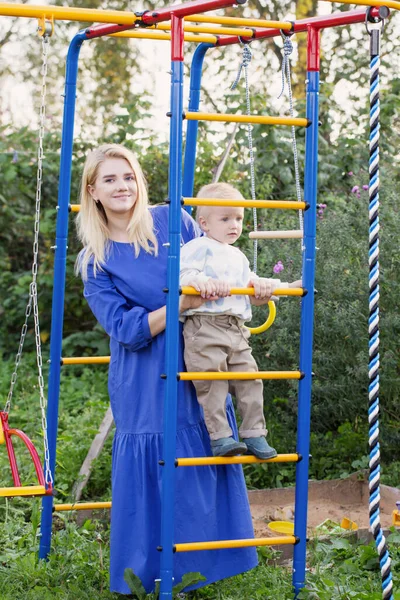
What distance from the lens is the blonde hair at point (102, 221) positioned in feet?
11.1

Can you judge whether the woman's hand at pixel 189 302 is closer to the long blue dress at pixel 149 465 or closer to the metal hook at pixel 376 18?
the long blue dress at pixel 149 465

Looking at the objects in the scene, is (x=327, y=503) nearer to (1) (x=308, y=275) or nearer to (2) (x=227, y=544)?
(2) (x=227, y=544)

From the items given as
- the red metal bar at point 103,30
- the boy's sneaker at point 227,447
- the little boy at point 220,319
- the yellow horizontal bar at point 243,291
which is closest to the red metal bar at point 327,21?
the red metal bar at point 103,30

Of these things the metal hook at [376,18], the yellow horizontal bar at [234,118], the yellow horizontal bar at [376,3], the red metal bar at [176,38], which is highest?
the yellow horizontal bar at [376,3]

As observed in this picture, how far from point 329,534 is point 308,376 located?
1.12 metres

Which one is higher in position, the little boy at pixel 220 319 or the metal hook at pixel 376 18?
Result: the metal hook at pixel 376 18

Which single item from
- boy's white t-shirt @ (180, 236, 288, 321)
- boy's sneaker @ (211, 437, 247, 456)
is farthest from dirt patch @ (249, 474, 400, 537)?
boy's white t-shirt @ (180, 236, 288, 321)

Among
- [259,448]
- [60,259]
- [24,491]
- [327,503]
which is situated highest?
[60,259]

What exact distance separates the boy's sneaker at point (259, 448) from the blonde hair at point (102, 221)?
782mm

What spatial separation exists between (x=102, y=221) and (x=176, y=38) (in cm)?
75

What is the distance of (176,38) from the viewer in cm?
307

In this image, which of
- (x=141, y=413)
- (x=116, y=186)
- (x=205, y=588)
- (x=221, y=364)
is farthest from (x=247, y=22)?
(x=205, y=588)

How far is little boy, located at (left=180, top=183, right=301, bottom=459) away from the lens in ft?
10.6

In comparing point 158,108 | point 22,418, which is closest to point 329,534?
point 22,418
